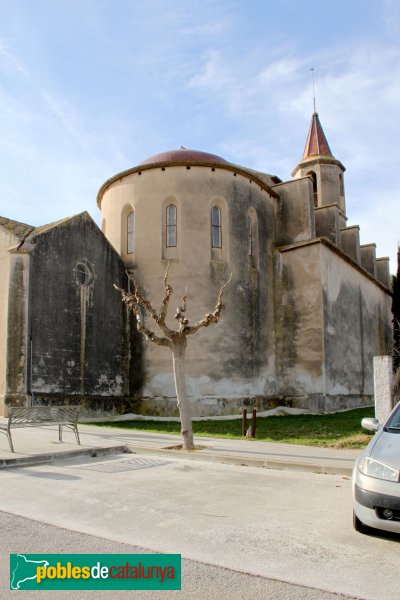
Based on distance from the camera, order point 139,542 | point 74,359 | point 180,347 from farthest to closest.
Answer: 1. point 74,359
2. point 180,347
3. point 139,542

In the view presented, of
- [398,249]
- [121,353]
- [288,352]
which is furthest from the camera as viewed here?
[398,249]

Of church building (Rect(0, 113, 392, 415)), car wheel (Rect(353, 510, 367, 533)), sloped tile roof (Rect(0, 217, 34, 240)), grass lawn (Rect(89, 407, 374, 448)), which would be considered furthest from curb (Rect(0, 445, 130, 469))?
sloped tile roof (Rect(0, 217, 34, 240))

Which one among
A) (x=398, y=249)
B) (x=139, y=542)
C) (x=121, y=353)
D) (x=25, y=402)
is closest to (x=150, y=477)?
(x=139, y=542)

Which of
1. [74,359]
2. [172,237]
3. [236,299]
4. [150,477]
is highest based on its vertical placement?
[172,237]

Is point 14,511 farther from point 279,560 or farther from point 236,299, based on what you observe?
point 236,299

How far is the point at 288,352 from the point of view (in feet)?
82.9

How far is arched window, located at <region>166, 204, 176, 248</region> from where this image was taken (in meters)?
24.0

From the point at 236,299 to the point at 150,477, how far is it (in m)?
15.3

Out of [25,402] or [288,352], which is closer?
[25,402]

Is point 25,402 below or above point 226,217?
below

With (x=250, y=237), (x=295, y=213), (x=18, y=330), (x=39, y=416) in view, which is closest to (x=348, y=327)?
(x=295, y=213)

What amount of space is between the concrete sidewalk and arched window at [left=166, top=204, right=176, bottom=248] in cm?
1084

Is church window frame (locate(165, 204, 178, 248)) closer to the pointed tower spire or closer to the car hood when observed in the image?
the pointed tower spire

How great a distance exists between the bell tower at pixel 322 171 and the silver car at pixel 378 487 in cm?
3144
